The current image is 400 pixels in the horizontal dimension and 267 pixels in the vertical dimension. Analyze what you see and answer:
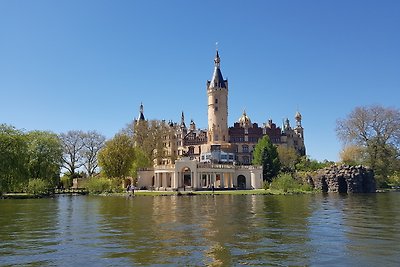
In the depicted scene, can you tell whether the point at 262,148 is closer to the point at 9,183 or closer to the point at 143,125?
the point at 143,125

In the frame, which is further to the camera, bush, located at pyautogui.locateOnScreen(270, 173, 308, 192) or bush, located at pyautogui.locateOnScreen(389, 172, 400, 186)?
bush, located at pyautogui.locateOnScreen(389, 172, 400, 186)

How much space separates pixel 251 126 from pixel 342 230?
109 meters

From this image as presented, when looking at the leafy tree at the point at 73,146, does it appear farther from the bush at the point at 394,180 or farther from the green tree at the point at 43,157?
the bush at the point at 394,180

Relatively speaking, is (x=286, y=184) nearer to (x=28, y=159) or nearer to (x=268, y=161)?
(x=268, y=161)

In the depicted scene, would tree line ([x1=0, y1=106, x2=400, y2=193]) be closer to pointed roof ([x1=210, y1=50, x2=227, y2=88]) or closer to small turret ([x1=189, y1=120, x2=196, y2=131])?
pointed roof ([x1=210, y1=50, x2=227, y2=88])

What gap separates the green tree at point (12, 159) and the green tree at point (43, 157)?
169 inches

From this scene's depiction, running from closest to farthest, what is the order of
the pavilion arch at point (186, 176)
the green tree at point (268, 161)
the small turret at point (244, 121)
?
the pavilion arch at point (186, 176) → the green tree at point (268, 161) → the small turret at point (244, 121)

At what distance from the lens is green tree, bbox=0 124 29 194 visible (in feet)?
179

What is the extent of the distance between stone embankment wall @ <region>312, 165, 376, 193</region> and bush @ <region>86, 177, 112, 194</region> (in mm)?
36961

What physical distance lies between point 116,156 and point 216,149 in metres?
42.6

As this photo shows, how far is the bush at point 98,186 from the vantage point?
229 ft

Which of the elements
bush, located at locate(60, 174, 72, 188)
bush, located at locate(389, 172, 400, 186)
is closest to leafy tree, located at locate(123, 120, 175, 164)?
bush, located at locate(60, 174, 72, 188)

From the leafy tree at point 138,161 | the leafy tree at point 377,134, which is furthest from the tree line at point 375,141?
the leafy tree at point 138,161

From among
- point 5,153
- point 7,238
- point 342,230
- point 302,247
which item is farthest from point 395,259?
point 5,153
